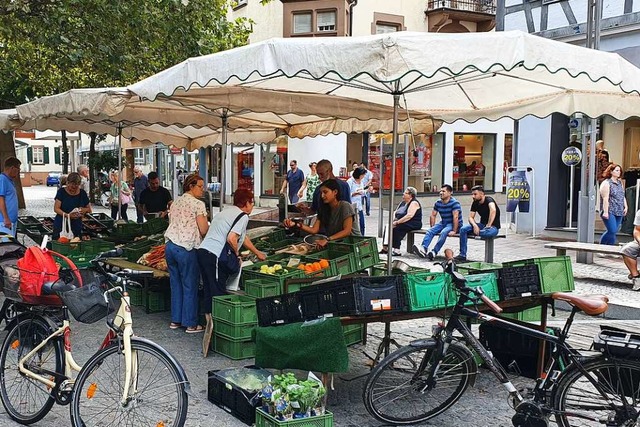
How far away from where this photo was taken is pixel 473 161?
29047 mm

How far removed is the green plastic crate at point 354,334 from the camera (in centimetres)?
641

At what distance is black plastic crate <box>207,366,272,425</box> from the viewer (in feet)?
14.9

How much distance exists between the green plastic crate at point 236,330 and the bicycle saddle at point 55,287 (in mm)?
1948

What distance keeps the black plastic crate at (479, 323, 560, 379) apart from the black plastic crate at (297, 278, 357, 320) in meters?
1.33

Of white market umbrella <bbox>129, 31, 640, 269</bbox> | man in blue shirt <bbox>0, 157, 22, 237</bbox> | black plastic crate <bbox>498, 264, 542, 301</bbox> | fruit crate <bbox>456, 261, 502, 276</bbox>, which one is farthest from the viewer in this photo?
man in blue shirt <bbox>0, 157, 22, 237</bbox>

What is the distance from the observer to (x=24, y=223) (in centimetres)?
1177

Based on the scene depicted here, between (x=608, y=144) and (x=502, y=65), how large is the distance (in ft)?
42.3

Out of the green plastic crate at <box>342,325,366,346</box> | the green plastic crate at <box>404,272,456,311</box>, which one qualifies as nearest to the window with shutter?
the green plastic crate at <box>342,325,366,346</box>

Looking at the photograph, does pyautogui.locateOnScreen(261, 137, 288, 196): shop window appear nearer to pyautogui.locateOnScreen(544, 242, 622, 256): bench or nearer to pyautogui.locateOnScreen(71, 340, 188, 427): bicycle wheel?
pyautogui.locateOnScreen(544, 242, 622, 256): bench

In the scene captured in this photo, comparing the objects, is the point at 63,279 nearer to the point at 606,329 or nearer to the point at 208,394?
the point at 208,394

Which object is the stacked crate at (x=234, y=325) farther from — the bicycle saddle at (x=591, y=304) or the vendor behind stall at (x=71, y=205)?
the vendor behind stall at (x=71, y=205)

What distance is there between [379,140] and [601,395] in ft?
76.4

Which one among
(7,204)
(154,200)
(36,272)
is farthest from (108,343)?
Answer: (154,200)

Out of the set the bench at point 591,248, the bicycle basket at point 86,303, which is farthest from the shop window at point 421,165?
the bicycle basket at point 86,303
